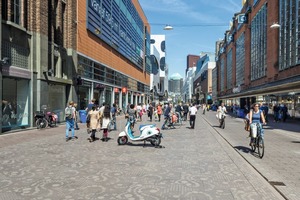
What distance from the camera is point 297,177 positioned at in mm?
7430

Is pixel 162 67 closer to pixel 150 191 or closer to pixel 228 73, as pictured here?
pixel 228 73

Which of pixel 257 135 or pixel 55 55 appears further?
pixel 55 55

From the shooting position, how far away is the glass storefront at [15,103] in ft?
55.9

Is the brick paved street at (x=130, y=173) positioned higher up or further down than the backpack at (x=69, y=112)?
further down

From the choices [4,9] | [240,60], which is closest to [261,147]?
[4,9]

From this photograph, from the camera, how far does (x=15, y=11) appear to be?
18.1m

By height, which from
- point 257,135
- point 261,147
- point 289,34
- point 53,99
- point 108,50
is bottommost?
point 261,147

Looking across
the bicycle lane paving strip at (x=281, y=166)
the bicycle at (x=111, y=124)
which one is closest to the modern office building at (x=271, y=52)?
the bicycle at (x=111, y=124)

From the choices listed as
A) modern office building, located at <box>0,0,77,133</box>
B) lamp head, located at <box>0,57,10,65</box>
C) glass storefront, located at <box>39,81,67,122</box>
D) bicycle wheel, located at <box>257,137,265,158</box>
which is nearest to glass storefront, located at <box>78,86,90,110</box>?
modern office building, located at <box>0,0,77,133</box>

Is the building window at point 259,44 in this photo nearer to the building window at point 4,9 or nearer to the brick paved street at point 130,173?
the building window at point 4,9

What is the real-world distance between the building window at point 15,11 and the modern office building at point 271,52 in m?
17.6

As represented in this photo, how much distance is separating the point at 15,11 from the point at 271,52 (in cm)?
2892

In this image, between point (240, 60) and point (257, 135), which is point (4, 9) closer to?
point (257, 135)

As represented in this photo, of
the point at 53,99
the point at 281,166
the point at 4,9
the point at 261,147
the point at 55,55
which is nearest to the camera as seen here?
the point at 281,166
